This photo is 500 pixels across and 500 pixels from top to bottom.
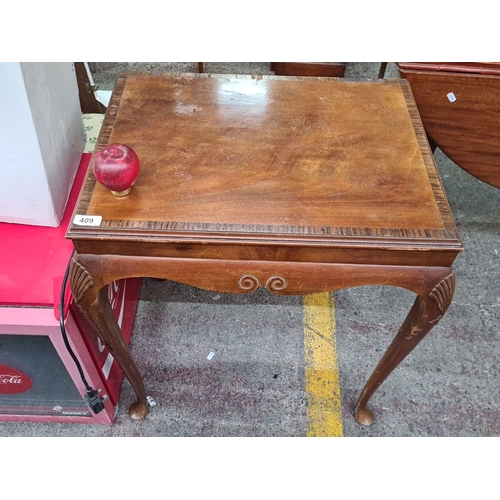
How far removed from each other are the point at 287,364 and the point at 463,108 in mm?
966

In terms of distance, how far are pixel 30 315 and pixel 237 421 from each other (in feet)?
2.30

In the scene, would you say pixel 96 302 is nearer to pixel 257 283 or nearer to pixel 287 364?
pixel 257 283

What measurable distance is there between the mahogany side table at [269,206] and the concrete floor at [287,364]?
1.28 ft

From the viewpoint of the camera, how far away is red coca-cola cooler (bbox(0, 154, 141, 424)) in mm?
1117

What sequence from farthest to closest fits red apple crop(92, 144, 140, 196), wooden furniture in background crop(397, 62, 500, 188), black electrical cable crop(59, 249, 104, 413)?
wooden furniture in background crop(397, 62, 500, 188)
black electrical cable crop(59, 249, 104, 413)
red apple crop(92, 144, 140, 196)

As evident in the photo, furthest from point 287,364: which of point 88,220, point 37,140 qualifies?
point 37,140

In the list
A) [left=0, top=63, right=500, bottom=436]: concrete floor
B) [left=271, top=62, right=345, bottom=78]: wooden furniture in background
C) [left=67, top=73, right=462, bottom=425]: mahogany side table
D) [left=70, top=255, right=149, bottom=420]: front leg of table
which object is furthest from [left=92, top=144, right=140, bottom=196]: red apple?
[left=271, top=62, right=345, bottom=78]: wooden furniture in background

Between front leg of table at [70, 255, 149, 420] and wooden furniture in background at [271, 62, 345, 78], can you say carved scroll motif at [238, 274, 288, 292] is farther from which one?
wooden furniture in background at [271, 62, 345, 78]

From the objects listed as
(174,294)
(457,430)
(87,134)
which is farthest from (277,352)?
(87,134)

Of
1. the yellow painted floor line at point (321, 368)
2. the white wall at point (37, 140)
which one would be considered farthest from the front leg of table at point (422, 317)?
the white wall at point (37, 140)

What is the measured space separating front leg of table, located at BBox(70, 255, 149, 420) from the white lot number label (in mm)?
77

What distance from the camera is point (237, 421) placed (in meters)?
1.49

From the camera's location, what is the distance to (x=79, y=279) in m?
1.00

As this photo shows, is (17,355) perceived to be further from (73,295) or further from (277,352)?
(277,352)
